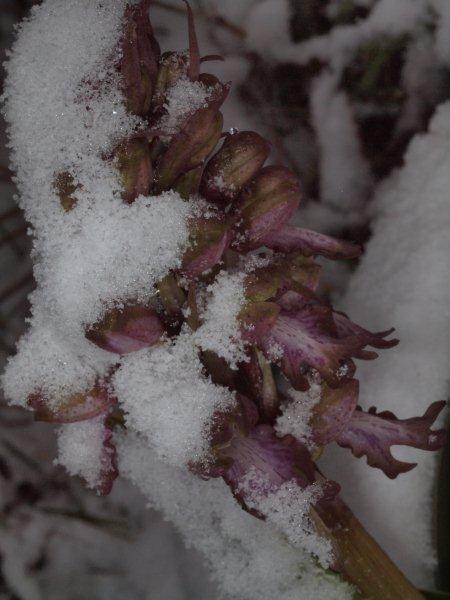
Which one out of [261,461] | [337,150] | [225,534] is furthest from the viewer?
[337,150]

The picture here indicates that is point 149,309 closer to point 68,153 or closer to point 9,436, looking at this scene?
point 68,153

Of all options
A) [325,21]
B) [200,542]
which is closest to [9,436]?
[200,542]

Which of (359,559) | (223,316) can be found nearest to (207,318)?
(223,316)

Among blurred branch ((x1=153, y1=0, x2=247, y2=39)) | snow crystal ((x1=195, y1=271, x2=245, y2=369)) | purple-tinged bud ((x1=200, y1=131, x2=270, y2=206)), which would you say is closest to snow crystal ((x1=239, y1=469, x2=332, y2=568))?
snow crystal ((x1=195, y1=271, x2=245, y2=369))

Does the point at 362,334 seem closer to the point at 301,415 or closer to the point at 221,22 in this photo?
the point at 301,415

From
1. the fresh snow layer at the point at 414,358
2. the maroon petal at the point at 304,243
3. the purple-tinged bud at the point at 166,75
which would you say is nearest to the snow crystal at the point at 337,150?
the fresh snow layer at the point at 414,358

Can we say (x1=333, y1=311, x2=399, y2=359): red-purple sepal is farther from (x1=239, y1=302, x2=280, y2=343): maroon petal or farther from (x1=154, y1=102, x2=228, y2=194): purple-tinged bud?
(x1=154, y1=102, x2=228, y2=194): purple-tinged bud
